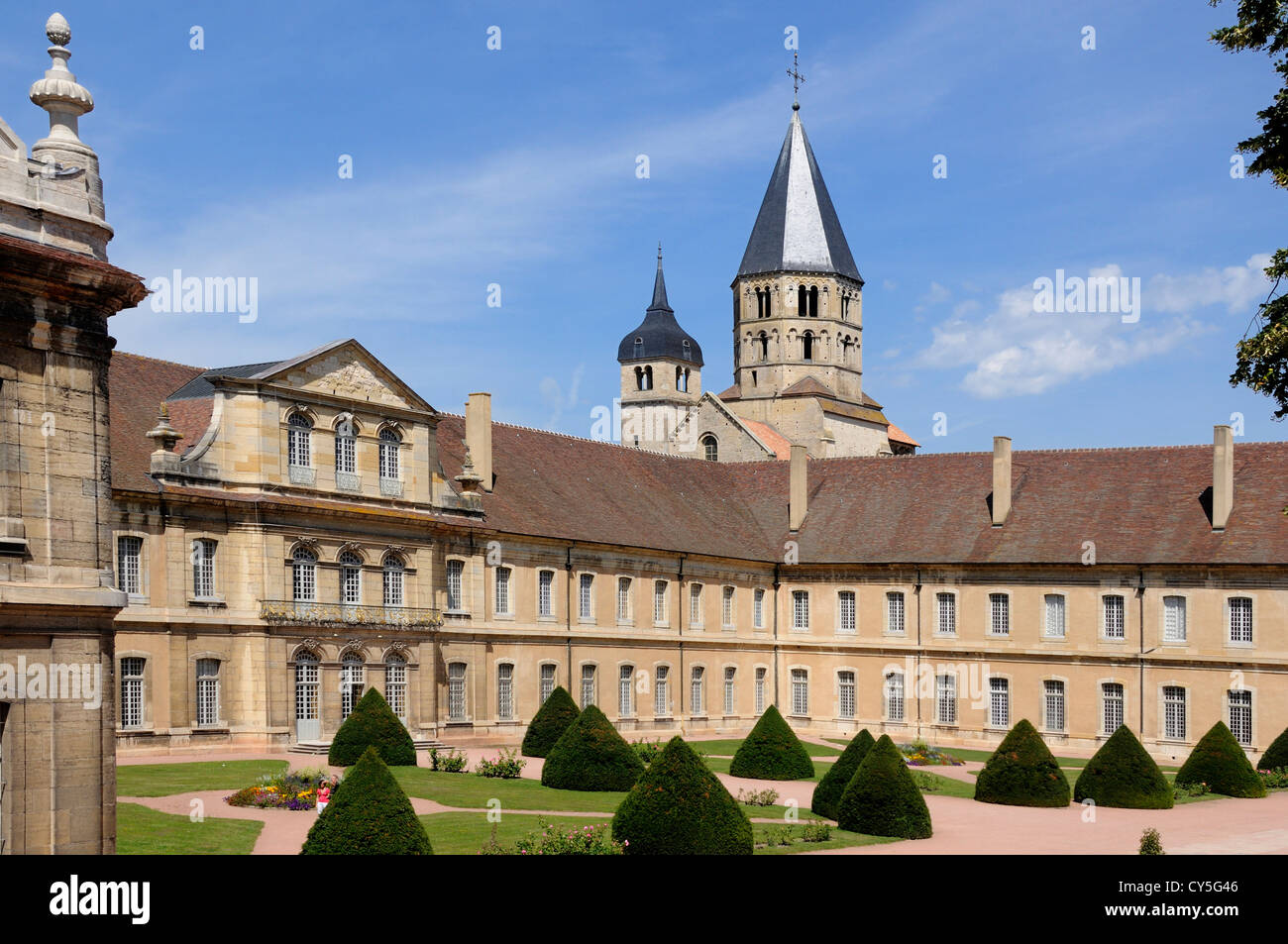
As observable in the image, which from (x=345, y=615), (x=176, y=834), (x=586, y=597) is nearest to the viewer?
(x=176, y=834)

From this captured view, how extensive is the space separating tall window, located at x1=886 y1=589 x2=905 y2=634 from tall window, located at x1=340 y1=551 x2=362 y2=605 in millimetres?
19782

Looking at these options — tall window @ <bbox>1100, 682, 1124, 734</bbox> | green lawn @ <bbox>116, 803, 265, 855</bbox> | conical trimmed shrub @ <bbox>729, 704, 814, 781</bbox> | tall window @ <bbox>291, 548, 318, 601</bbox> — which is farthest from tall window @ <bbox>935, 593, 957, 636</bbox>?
green lawn @ <bbox>116, 803, 265, 855</bbox>

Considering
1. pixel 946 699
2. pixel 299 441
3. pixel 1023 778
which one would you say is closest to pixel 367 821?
pixel 1023 778

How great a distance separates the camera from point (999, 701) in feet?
161

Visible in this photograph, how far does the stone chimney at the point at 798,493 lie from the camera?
178 ft

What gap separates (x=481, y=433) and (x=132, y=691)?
14.4 meters

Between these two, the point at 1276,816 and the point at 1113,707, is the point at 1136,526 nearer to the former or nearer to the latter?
the point at 1113,707

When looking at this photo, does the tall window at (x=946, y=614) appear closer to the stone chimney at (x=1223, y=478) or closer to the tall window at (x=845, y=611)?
the tall window at (x=845, y=611)

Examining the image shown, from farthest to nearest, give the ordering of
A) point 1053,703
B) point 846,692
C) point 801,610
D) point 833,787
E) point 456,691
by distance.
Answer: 1. point 801,610
2. point 846,692
3. point 1053,703
4. point 456,691
5. point 833,787

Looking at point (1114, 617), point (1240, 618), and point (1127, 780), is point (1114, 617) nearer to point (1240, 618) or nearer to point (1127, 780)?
point (1240, 618)

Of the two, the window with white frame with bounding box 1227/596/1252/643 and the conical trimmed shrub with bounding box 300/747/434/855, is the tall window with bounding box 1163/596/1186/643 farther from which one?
the conical trimmed shrub with bounding box 300/747/434/855

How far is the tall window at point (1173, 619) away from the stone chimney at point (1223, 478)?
2528 mm

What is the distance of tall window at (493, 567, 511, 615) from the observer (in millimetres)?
43969
